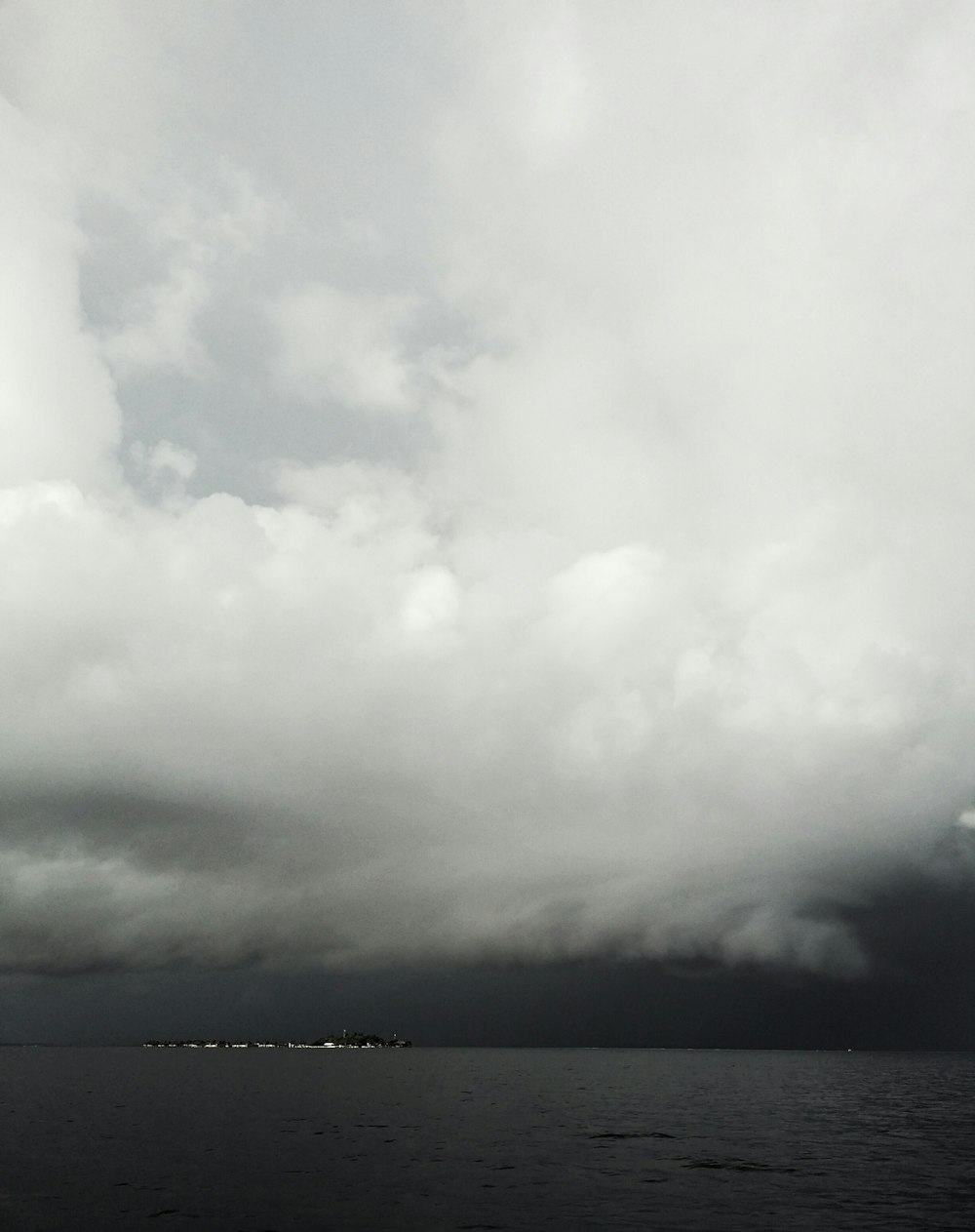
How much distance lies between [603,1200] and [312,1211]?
2446cm

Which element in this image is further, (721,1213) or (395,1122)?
(395,1122)

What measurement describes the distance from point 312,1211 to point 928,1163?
75.3 meters

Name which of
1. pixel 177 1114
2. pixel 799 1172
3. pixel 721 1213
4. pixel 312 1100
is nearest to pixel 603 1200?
pixel 721 1213

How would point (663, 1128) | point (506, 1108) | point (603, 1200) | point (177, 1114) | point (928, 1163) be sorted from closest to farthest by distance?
point (603, 1200), point (928, 1163), point (663, 1128), point (177, 1114), point (506, 1108)

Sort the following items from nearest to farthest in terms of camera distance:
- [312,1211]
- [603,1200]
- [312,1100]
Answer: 1. [312,1211]
2. [603,1200]
3. [312,1100]

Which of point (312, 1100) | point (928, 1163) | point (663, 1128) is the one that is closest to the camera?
point (928, 1163)

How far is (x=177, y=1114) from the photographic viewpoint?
5999 inches

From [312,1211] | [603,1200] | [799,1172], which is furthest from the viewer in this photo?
[799,1172]

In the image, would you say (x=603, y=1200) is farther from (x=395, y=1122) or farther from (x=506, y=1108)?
(x=506, y=1108)

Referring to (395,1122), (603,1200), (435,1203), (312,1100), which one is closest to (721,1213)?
(603,1200)

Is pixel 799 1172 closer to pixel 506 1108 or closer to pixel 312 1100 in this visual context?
pixel 506 1108

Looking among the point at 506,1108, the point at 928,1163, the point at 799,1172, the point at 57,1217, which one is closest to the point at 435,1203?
the point at 57,1217

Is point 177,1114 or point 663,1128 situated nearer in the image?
point 663,1128

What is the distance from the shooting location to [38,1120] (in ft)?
454
